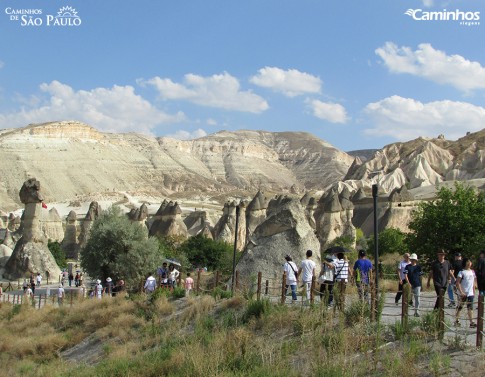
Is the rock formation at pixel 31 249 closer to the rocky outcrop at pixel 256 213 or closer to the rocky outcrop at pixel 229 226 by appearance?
the rocky outcrop at pixel 229 226

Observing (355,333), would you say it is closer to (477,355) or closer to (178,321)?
(477,355)

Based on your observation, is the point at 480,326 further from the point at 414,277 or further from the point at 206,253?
the point at 206,253

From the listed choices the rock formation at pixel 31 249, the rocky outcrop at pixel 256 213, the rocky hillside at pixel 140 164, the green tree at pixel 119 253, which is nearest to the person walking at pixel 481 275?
the green tree at pixel 119 253

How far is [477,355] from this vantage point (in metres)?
7.43

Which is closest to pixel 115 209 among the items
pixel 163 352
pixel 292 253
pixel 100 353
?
pixel 292 253

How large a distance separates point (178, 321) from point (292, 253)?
4418 millimetres

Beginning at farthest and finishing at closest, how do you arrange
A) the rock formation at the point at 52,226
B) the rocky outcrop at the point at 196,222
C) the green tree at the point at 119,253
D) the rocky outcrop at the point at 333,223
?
1. the rocky outcrop at the point at 196,222
2. the rock formation at the point at 52,226
3. the rocky outcrop at the point at 333,223
4. the green tree at the point at 119,253

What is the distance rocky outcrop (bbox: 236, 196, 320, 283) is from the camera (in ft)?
51.7

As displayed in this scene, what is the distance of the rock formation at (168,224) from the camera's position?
45.9 metres

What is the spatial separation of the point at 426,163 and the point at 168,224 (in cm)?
5797

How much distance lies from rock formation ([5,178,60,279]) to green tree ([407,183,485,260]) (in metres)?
17.6

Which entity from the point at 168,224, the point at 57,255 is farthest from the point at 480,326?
the point at 168,224

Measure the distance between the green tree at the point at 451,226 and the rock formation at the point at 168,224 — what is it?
1026 inches

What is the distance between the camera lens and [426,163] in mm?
94125
